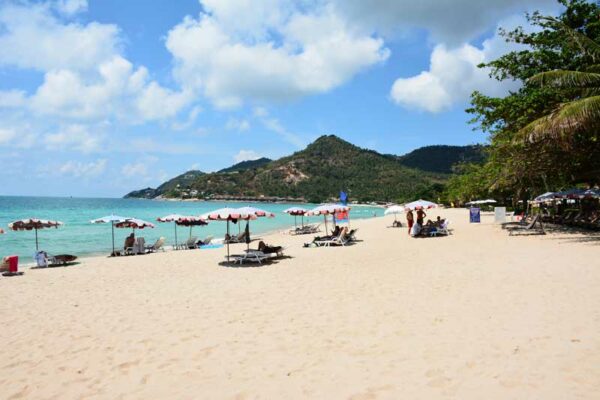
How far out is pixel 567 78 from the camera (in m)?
12.8

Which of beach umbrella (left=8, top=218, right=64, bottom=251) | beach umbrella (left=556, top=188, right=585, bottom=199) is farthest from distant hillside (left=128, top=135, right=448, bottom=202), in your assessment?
beach umbrella (left=8, top=218, right=64, bottom=251)

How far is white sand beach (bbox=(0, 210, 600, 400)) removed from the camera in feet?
12.5

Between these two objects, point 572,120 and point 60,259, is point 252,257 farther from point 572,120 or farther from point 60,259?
point 572,120

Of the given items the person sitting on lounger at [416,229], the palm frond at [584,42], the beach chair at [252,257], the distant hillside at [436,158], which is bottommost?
the beach chair at [252,257]

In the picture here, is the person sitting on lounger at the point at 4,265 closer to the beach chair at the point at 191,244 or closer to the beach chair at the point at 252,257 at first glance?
the beach chair at the point at 252,257

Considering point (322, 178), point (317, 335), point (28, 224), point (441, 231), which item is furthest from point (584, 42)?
point (322, 178)

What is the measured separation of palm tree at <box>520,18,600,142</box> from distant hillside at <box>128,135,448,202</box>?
4247 inches

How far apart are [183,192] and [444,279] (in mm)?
162720

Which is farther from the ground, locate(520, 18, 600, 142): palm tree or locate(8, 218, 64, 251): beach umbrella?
locate(520, 18, 600, 142): palm tree

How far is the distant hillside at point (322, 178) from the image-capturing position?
130 metres

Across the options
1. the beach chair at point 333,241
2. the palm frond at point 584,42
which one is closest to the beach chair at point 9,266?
the beach chair at point 333,241

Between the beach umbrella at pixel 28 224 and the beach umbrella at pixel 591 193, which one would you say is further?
the beach umbrella at pixel 591 193

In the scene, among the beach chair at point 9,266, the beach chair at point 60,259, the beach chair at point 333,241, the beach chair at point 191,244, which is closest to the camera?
the beach chair at point 9,266

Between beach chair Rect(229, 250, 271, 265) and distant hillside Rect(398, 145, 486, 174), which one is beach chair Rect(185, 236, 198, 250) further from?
distant hillside Rect(398, 145, 486, 174)
